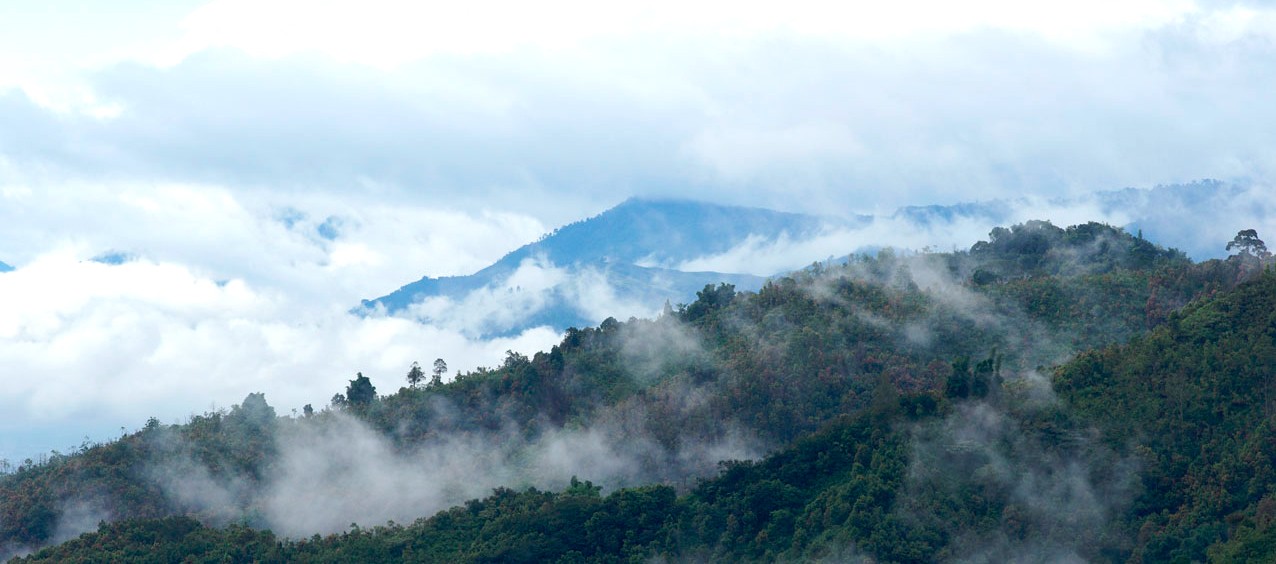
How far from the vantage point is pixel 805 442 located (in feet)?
185

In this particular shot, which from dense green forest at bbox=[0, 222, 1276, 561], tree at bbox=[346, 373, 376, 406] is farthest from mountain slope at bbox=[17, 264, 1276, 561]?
tree at bbox=[346, 373, 376, 406]

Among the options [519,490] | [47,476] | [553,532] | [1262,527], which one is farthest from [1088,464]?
[47,476]

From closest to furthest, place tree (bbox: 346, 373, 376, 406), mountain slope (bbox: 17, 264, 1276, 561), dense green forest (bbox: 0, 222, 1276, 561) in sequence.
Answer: mountain slope (bbox: 17, 264, 1276, 561)
dense green forest (bbox: 0, 222, 1276, 561)
tree (bbox: 346, 373, 376, 406)

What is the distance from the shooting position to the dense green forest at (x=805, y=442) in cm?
5134

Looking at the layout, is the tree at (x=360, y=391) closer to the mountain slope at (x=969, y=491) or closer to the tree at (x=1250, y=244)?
the mountain slope at (x=969, y=491)

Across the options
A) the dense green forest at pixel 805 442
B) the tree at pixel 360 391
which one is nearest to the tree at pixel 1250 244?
the dense green forest at pixel 805 442

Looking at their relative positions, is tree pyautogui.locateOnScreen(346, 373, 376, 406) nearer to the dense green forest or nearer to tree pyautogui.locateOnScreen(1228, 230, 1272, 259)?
the dense green forest

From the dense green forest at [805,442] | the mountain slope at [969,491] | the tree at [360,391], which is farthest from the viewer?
the tree at [360,391]

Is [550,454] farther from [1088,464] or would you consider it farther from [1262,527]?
[1262,527]

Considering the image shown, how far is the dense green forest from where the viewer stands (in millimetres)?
51344

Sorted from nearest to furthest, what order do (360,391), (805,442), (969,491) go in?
1. (969,491)
2. (805,442)
3. (360,391)

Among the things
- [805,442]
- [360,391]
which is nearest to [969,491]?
[805,442]

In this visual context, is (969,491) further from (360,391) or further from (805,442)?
(360,391)

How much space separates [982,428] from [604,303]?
105 meters
